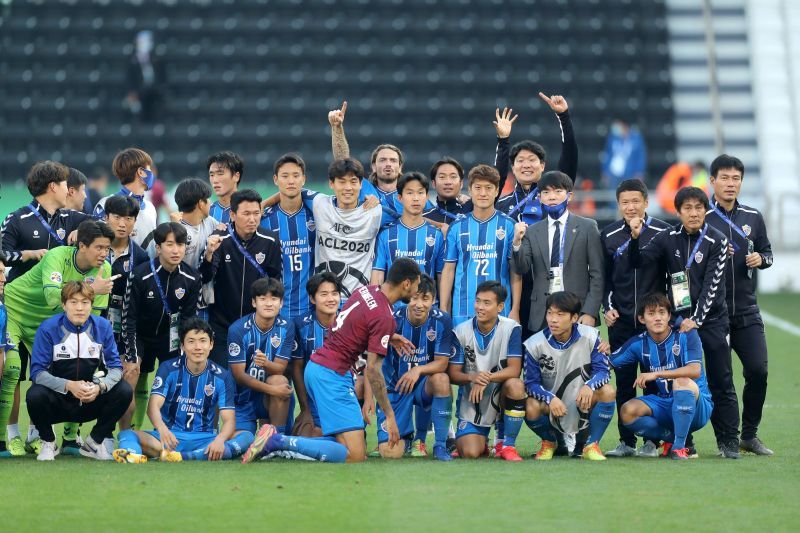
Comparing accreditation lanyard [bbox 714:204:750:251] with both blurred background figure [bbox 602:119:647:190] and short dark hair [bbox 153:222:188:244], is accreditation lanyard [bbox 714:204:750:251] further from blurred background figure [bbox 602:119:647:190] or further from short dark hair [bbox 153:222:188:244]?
blurred background figure [bbox 602:119:647:190]

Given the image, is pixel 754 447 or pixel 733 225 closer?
pixel 754 447

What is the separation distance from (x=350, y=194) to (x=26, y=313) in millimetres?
2155

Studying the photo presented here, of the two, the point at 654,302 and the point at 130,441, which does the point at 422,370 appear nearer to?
the point at 654,302

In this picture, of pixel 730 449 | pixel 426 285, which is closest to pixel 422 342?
pixel 426 285

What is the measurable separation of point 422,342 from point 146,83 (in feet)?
48.6

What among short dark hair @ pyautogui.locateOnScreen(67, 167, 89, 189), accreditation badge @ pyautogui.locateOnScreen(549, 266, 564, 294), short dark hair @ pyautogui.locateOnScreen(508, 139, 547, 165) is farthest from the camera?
short dark hair @ pyautogui.locateOnScreen(508, 139, 547, 165)

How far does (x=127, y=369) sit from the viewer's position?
821 centimetres

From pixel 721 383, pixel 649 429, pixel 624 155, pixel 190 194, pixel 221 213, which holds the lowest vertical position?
pixel 649 429


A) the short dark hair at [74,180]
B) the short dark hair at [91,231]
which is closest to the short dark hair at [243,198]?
the short dark hair at [91,231]

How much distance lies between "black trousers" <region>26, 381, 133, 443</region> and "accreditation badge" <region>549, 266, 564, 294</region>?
105 inches

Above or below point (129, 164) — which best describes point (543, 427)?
below

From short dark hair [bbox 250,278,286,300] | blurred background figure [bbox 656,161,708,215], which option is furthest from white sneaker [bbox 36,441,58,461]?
blurred background figure [bbox 656,161,708,215]

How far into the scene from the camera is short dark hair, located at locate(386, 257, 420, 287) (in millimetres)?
7688

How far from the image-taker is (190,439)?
7.93 meters
